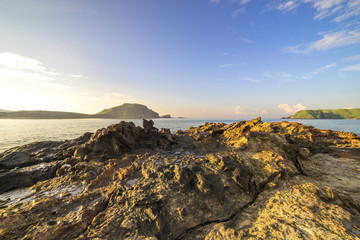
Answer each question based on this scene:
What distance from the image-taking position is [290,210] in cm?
525

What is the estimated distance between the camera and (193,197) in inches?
236

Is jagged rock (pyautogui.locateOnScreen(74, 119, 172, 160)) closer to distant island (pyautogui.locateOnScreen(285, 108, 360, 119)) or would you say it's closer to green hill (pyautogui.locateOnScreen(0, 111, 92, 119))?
green hill (pyautogui.locateOnScreen(0, 111, 92, 119))

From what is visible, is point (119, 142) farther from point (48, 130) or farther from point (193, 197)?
point (48, 130)

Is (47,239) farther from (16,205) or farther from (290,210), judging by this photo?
(290,210)

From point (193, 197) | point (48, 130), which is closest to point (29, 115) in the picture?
point (48, 130)

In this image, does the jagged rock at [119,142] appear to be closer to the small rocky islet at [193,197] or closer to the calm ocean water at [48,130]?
the small rocky islet at [193,197]

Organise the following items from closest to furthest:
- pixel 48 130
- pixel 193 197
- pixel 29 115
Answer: pixel 193 197 → pixel 48 130 → pixel 29 115

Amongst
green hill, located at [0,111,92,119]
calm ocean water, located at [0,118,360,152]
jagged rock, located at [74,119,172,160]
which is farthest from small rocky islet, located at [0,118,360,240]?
green hill, located at [0,111,92,119]

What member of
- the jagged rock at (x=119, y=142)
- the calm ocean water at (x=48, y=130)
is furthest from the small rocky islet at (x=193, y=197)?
the calm ocean water at (x=48, y=130)

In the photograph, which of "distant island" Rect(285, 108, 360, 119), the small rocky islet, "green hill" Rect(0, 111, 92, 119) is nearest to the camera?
the small rocky islet

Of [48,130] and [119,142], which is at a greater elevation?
[119,142]

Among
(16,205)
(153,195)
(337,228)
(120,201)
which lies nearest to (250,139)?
(337,228)

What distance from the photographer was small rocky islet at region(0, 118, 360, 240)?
4594 mm

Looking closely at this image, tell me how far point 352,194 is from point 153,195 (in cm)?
1008
